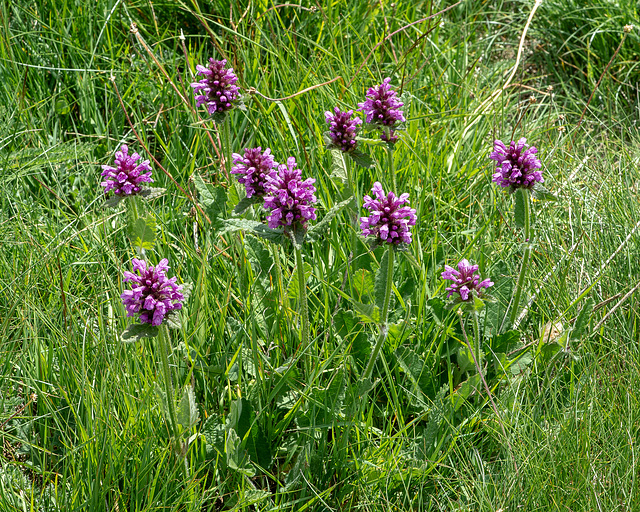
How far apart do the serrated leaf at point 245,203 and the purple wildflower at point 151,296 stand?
0.37m

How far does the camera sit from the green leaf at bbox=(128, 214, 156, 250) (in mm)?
2092

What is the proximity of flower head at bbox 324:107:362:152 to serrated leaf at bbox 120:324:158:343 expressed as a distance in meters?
0.91

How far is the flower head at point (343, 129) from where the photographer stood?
2.22 m

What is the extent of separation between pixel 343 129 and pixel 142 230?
2.42 ft

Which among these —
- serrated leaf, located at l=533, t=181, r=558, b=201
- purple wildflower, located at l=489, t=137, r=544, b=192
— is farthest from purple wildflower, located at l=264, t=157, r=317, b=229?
serrated leaf, located at l=533, t=181, r=558, b=201

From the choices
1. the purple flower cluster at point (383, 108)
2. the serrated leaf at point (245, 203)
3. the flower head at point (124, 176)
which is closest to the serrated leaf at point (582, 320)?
the purple flower cluster at point (383, 108)

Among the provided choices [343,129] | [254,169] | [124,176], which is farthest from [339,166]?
[124,176]

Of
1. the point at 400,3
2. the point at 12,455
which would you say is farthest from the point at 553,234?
the point at 12,455

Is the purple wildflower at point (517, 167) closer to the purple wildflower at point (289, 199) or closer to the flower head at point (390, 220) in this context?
the flower head at point (390, 220)

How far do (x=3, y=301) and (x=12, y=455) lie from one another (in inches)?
22.7

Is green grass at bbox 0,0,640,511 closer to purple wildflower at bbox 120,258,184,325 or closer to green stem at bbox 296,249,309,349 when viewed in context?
green stem at bbox 296,249,309,349

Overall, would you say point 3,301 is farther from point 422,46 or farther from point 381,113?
point 422,46

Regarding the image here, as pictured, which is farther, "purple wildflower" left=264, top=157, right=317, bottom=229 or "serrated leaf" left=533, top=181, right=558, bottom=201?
"serrated leaf" left=533, top=181, right=558, bottom=201

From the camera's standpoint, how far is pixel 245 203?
2.04 m
